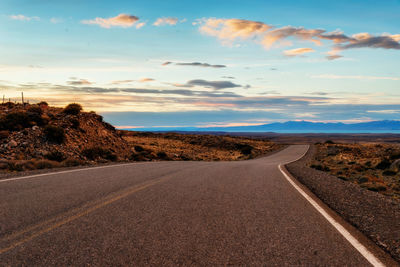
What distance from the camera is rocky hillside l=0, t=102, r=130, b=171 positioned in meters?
18.6

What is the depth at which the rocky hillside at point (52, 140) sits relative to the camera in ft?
61.0

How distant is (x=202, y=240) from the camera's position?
5.16 m

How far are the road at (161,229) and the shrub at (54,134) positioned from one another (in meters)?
14.0

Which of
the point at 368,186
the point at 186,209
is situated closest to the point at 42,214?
the point at 186,209

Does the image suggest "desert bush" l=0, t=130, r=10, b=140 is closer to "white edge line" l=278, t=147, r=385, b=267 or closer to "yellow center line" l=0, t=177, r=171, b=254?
"yellow center line" l=0, t=177, r=171, b=254

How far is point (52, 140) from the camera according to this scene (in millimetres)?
23016

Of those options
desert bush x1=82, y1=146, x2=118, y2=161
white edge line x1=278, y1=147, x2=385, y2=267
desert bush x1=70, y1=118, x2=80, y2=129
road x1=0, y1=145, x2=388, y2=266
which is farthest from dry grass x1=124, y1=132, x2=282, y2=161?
white edge line x1=278, y1=147, x2=385, y2=267

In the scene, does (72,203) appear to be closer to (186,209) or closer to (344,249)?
(186,209)

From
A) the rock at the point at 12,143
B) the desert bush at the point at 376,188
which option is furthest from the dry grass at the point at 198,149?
the desert bush at the point at 376,188

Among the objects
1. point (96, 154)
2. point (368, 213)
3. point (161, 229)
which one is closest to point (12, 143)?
point (96, 154)

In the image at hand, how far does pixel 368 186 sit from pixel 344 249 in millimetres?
10591

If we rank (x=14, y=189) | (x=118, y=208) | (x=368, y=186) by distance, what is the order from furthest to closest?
1. (x=368, y=186)
2. (x=14, y=189)
3. (x=118, y=208)

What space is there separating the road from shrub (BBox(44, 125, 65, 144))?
1398 centimetres

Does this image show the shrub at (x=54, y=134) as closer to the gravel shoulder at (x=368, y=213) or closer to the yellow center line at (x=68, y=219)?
the yellow center line at (x=68, y=219)
